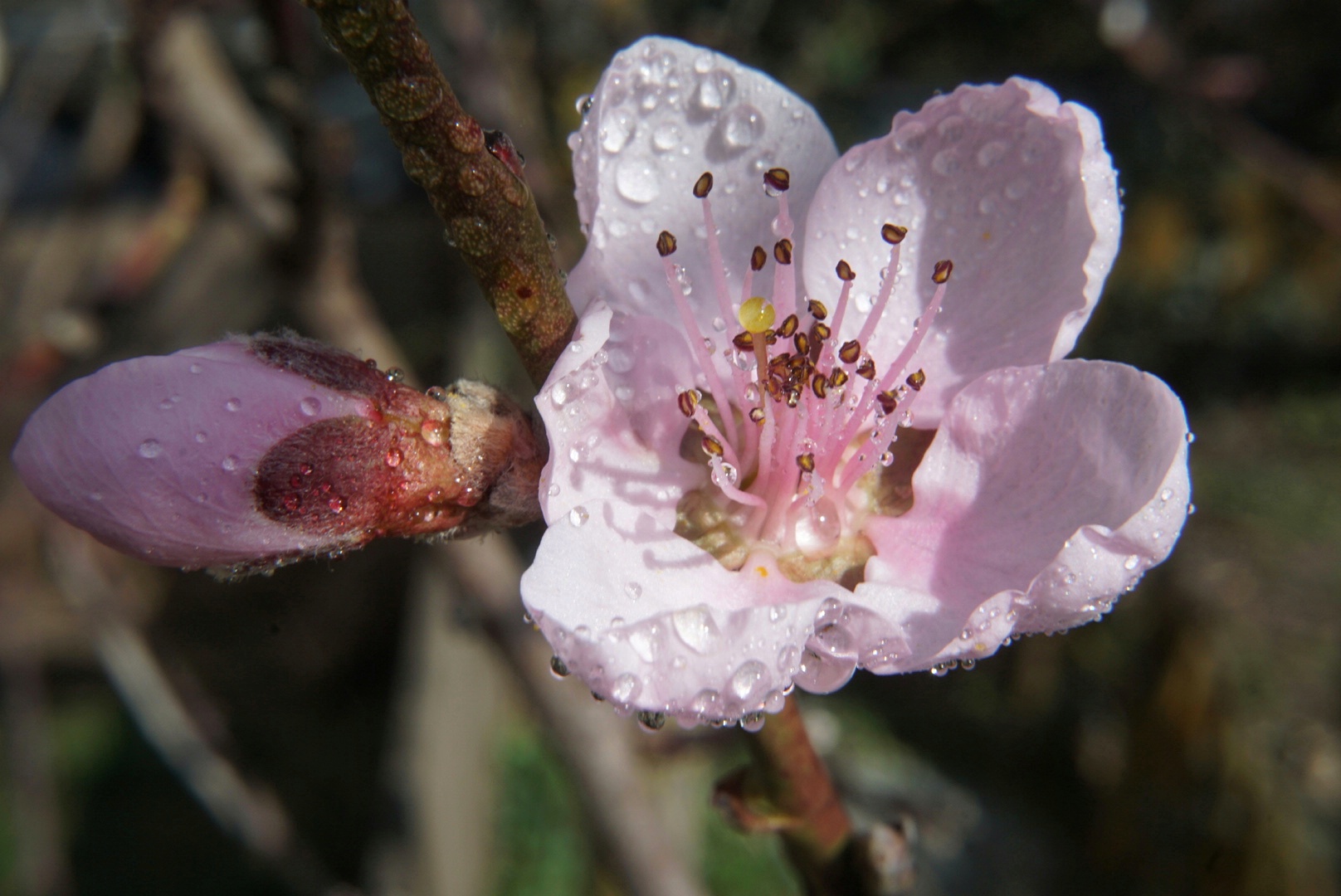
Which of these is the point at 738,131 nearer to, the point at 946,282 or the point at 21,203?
the point at 946,282

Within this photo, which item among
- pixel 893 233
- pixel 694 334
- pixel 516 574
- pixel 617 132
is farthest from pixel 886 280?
pixel 516 574

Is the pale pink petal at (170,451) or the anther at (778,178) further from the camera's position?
the anther at (778,178)

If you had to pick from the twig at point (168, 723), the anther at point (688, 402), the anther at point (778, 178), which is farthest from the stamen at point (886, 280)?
the twig at point (168, 723)

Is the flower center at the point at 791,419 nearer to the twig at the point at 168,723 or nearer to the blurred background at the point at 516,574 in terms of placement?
the blurred background at the point at 516,574

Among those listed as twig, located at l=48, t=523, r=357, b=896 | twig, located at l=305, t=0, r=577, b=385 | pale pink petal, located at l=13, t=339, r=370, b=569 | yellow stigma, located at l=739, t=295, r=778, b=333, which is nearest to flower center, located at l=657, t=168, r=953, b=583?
yellow stigma, located at l=739, t=295, r=778, b=333

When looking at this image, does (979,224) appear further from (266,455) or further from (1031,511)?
(266,455)

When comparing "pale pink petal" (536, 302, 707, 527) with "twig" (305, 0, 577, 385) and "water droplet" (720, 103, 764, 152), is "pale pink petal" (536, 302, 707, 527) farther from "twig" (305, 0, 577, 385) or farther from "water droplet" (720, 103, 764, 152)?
"water droplet" (720, 103, 764, 152)

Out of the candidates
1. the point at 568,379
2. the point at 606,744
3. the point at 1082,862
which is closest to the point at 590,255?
the point at 568,379
